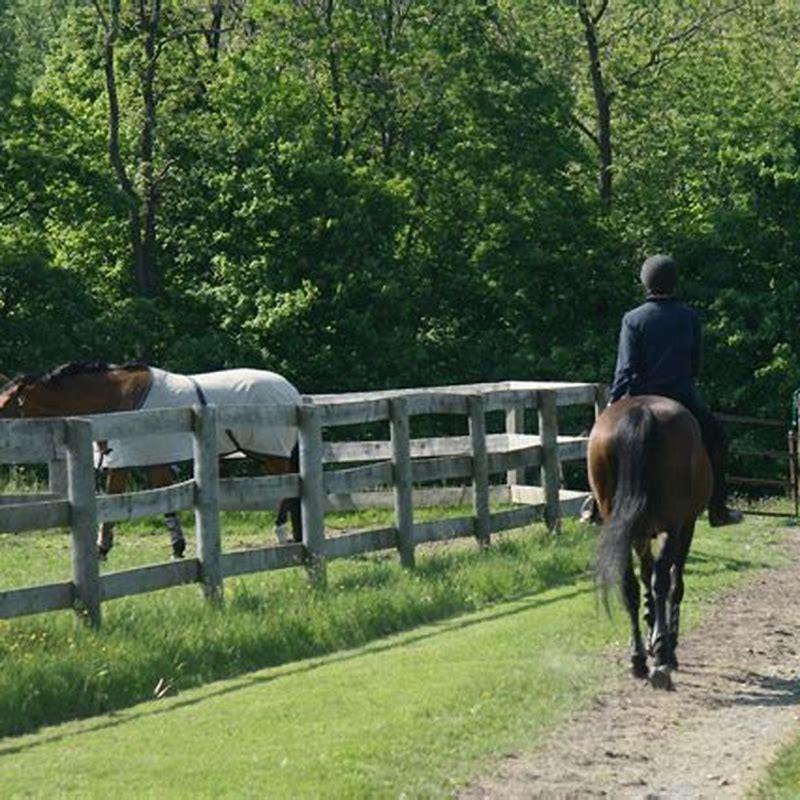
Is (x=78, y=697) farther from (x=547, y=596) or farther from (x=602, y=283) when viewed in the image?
(x=602, y=283)

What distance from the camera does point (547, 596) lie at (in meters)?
15.3

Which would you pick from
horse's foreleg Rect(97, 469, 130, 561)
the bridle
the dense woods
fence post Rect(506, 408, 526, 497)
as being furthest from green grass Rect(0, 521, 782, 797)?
the dense woods

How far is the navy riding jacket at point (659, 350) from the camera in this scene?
1229cm

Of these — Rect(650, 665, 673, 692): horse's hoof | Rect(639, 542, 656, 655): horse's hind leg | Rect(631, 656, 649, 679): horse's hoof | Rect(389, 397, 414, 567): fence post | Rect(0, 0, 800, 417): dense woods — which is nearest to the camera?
Rect(650, 665, 673, 692): horse's hoof

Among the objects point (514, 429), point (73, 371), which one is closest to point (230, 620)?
point (73, 371)

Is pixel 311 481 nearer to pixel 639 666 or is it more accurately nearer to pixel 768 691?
pixel 639 666

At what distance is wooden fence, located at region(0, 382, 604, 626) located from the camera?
12398mm

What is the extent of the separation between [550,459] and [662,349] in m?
6.80

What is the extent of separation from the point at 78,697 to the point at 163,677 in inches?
30.2

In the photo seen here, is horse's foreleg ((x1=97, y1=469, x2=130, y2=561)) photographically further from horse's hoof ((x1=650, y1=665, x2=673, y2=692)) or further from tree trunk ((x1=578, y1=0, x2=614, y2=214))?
tree trunk ((x1=578, y1=0, x2=614, y2=214))

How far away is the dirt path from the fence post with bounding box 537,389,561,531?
17.0 feet

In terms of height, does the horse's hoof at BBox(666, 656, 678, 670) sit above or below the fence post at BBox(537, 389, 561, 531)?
below

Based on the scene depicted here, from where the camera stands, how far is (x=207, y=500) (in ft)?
46.1

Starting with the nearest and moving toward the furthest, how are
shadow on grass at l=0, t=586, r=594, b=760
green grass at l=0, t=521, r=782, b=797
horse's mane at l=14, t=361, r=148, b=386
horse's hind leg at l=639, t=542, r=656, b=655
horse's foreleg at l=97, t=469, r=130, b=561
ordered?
green grass at l=0, t=521, r=782, b=797 → shadow on grass at l=0, t=586, r=594, b=760 → horse's hind leg at l=639, t=542, r=656, b=655 → horse's foreleg at l=97, t=469, r=130, b=561 → horse's mane at l=14, t=361, r=148, b=386
